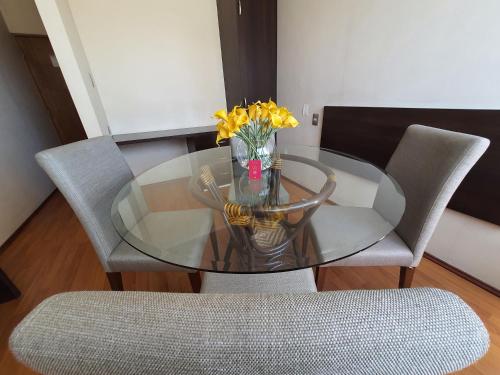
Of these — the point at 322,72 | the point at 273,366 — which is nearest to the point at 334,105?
the point at 322,72

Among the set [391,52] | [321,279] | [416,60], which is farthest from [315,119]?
[321,279]

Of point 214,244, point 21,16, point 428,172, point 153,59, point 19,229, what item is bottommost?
point 19,229

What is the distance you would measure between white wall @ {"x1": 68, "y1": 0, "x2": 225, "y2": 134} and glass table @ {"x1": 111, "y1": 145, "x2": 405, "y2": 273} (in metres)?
1.30

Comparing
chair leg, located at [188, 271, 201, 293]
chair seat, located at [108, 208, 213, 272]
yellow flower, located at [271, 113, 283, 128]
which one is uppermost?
yellow flower, located at [271, 113, 283, 128]

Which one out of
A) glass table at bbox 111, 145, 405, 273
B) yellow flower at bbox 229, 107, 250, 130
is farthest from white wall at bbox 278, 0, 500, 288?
yellow flower at bbox 229, 107, 250, 130

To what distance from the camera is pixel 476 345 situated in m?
0.26

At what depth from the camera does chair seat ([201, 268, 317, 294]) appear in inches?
33.7

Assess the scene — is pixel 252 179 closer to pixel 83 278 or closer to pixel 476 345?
pixel 476 345

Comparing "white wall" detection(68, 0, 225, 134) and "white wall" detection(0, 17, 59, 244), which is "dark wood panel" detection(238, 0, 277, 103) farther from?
"white wall" detection(0, 17, 59, 244)

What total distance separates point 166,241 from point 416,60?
174 centimetres

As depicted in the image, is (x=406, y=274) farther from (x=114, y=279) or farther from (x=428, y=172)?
(x=114, y=279)

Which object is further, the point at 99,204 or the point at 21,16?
the point at 21,16

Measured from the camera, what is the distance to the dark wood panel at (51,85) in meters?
3.06

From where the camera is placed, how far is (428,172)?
0.96 m
